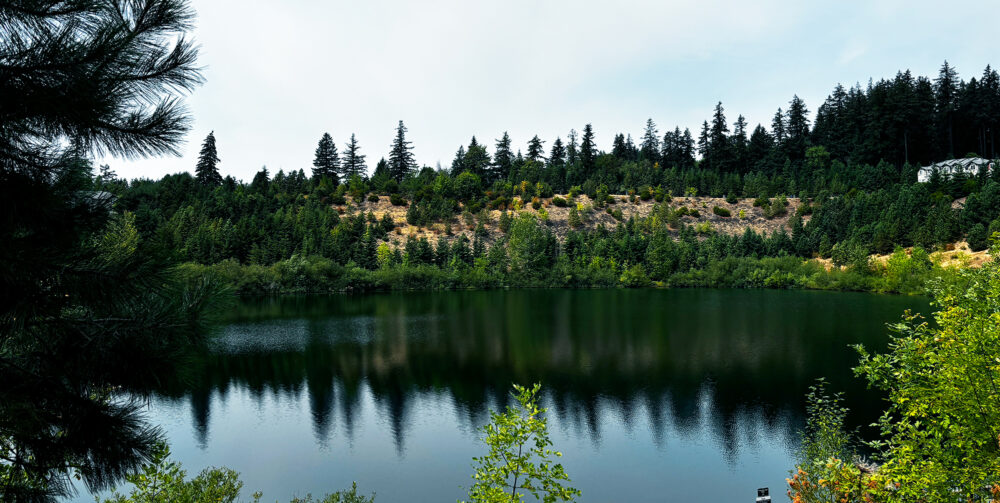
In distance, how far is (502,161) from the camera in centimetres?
9238

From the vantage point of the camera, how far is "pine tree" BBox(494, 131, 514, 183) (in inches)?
3617

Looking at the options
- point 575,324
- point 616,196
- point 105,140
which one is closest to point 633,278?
point 616,196

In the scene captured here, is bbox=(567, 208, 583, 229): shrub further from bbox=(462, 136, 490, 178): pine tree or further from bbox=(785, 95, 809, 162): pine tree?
bbox=(785, 95, 809, 162): pine tree

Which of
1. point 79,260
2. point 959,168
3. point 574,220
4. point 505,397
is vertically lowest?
point 505,397

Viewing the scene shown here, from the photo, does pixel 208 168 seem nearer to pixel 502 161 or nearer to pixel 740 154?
pixel 502 161

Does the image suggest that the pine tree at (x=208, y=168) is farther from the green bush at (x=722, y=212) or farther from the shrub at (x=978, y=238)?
the shrub at (x=978, y=238)

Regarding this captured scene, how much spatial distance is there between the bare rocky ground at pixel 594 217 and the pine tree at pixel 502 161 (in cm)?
1527

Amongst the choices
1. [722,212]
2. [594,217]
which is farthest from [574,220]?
[722,212]

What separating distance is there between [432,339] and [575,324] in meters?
10.3

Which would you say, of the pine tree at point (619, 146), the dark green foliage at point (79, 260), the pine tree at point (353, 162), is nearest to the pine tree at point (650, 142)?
the pine tree at point (619, 146)

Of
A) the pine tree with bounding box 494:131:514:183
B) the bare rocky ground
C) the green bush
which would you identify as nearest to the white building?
the bare rocky ground

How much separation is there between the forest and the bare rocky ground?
44cm

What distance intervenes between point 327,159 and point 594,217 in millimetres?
44158

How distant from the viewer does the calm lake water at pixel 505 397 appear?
14.1 metres
